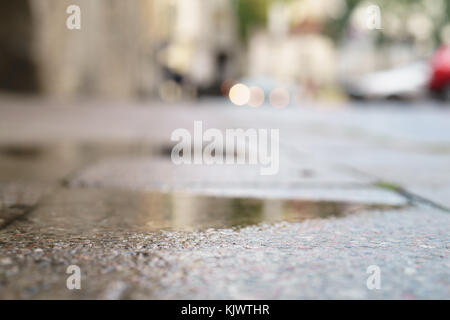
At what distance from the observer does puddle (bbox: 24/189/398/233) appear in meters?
1.61

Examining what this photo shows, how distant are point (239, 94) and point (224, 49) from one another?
14589 mm

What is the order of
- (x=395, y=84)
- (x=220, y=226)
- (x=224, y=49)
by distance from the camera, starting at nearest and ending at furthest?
A: (x=220, y=226) → (x=395, y=84) → (x=224, y=49)

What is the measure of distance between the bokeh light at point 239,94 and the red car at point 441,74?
825 cm

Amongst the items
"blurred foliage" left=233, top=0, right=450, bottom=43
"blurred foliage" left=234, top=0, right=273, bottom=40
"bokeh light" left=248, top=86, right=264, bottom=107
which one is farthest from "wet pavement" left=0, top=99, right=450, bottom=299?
"blurred foliage" left=234, top=0, right=273, bottom=40

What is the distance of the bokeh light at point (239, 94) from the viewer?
2313 cm

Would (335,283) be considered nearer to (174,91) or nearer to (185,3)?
(174,91)

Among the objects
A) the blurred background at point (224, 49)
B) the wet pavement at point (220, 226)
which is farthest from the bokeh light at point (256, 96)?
the wet pavement at point (220, 226)

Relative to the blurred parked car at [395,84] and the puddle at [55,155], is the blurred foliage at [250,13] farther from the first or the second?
the puddle at [55,155]

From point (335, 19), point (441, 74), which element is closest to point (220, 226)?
point (441, 74)

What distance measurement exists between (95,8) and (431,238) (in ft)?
33.3

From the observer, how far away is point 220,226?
1602mm

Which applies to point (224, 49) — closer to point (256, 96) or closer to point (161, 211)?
point (256, 96)

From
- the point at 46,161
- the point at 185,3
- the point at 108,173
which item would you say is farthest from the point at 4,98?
the point at 185,3

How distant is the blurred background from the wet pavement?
1255mm
